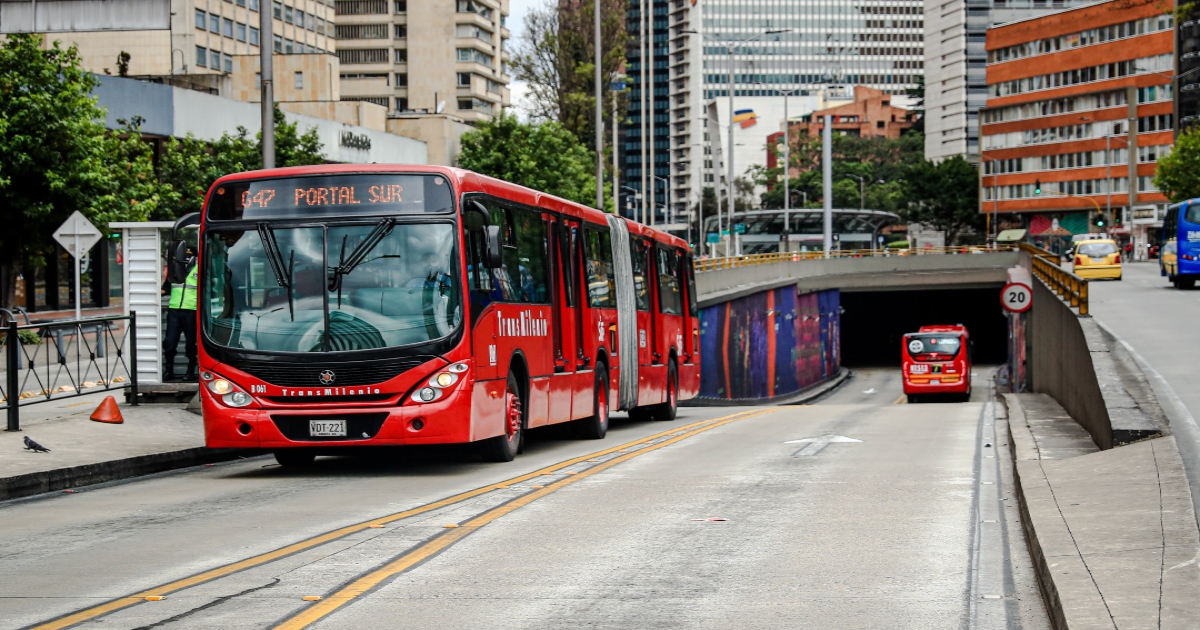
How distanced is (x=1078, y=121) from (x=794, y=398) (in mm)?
71647

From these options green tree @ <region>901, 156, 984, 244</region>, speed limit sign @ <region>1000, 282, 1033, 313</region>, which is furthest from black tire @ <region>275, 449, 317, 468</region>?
green tree @ <region>901, 156, 984, 244</region>

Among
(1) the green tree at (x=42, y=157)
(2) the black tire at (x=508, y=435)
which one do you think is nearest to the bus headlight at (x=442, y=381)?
(2) the black tire at (x=508, y=435)

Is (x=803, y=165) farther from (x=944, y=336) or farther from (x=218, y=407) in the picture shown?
A: (x=218, y=407)

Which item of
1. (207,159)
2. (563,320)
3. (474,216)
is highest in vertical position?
(207,159)

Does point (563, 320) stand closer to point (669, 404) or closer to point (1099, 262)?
point (669, 404)

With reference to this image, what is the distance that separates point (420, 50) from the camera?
121562mm

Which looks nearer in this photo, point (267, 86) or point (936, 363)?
point (267, 86)

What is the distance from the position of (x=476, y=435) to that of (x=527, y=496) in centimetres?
227

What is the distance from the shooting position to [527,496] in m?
12.2

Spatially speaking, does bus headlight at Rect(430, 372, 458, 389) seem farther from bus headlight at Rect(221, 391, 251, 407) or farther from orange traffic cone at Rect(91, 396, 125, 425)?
orange traffic cone at Rect(91, 396, 125, 425)

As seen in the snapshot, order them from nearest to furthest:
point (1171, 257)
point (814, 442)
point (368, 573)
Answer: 1. point (368, 573)
2. point (814, 442)
3. point (1171, 257)

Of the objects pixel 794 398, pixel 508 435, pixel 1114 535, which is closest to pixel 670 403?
pixel 508 435

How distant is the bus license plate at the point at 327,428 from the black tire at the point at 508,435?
1.84 meters

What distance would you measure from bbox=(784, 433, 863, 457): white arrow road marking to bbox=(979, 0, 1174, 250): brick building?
9857cm
